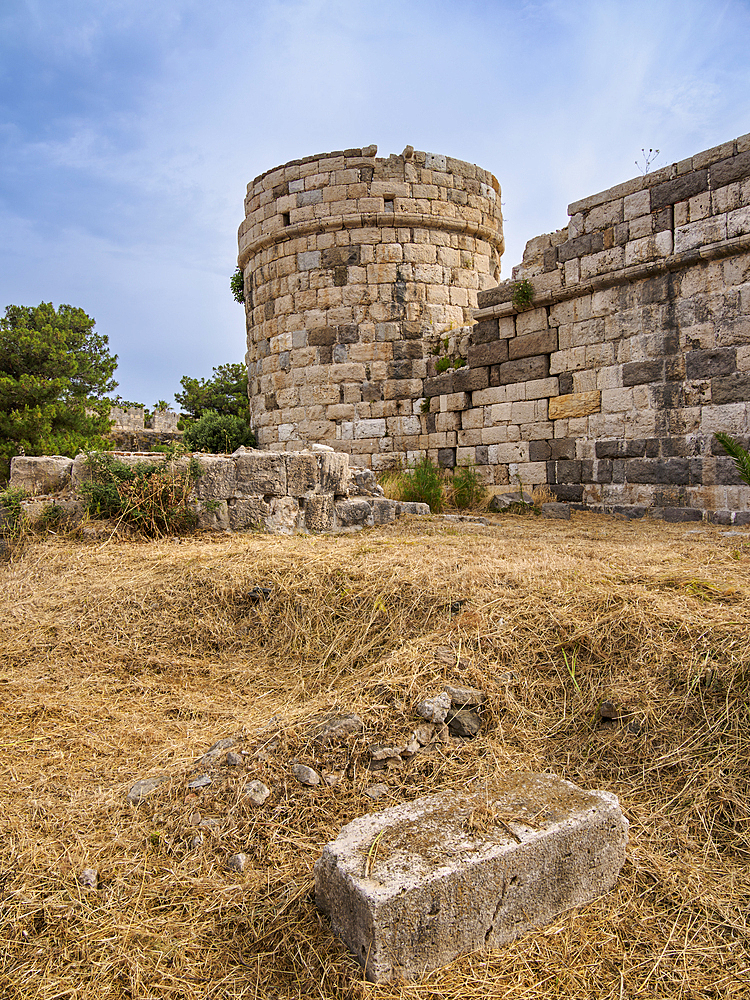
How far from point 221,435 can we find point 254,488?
560cm

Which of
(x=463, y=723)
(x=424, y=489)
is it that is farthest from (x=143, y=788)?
(x=424, y=489)

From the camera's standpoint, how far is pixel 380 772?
2598 millimetres

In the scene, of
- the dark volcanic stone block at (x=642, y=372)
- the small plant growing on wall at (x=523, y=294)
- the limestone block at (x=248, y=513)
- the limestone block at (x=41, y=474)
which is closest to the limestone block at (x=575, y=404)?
the dark volcanic stone block at (x=642, y=372)

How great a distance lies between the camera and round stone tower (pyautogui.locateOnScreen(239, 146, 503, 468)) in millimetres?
10297

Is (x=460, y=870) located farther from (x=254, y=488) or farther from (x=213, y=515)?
(x=254, y=488)

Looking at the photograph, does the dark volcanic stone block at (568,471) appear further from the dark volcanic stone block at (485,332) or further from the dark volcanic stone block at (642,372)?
the dark volcanic stone block at (485,332)

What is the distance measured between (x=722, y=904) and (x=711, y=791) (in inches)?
18.6

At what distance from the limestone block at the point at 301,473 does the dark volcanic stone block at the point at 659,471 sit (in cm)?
358

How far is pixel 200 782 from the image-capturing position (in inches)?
101

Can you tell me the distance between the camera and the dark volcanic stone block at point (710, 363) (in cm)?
664

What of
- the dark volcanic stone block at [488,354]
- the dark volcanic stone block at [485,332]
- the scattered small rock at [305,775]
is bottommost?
the scattered small rock at [305,775]

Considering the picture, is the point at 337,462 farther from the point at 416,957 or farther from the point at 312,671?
the point at 416,957

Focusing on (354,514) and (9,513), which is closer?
(9,513)

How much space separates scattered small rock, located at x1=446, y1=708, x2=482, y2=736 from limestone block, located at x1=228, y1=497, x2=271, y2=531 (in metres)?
3.79
